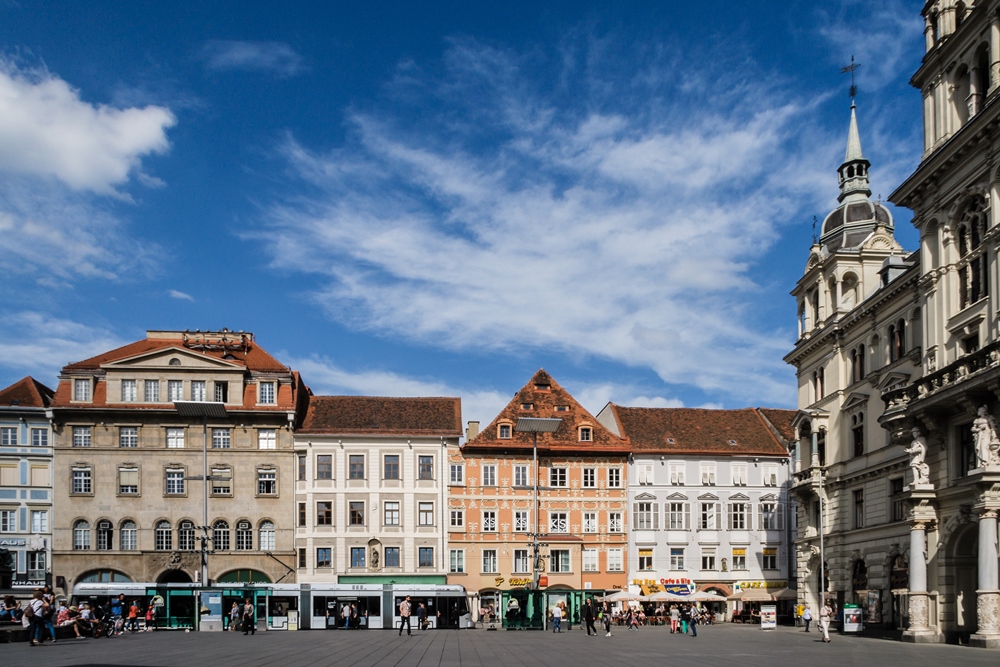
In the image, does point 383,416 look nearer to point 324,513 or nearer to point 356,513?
point 356,513

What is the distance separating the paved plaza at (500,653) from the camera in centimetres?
2886

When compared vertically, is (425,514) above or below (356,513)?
below

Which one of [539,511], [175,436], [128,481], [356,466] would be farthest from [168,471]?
[539,511]

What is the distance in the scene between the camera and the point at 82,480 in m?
68.9

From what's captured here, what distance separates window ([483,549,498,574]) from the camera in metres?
71.7

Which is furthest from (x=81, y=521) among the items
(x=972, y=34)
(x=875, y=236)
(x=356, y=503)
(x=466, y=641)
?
(x=972, y=34)

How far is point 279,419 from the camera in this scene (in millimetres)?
70875

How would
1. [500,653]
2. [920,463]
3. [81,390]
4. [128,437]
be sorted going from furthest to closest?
[81,390] < [128,437] < [920,463] < [500,653]

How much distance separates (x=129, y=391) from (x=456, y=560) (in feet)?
77.4

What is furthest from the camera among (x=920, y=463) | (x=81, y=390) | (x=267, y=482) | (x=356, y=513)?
(x=356, y=513)

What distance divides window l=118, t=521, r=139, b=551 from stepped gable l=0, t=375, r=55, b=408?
31.1 feet

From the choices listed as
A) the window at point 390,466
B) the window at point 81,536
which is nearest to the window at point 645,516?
the window at point 390,466

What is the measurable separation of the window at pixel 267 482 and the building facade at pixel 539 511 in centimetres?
1125

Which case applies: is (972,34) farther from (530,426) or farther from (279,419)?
(279,419)
